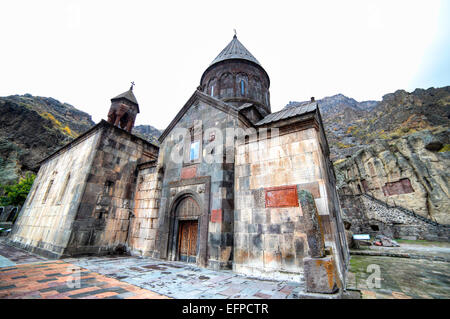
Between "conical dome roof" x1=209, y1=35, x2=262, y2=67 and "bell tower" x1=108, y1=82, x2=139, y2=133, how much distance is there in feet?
19.9

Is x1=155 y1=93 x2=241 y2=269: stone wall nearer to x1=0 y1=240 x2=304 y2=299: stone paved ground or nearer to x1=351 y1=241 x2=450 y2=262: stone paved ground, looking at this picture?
x1=0 y1=240 x2=304 y2=299: stone paved ground

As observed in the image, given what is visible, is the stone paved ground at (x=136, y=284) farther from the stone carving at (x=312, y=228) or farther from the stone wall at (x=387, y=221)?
the stone wall at (x=387, y=221)

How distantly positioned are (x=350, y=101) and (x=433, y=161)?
75019mm

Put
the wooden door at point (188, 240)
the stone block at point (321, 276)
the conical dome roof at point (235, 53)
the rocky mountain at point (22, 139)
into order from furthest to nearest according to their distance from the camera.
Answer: the rocky mountain at point (22, 139) < the conical dome roof at point (235, 53) < the wooden door at point (188, 240) < the stone block at point (321, 276)

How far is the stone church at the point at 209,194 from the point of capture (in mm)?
4867

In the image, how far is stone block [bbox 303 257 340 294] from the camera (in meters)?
3.06

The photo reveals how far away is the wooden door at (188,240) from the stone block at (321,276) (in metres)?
4.64

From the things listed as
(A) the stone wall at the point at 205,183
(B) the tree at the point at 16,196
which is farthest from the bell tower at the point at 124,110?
(B) the tree at the point at 16,196

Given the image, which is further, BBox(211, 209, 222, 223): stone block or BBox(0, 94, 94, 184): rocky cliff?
BBox(0, 94, 94, 184): rocky cliff

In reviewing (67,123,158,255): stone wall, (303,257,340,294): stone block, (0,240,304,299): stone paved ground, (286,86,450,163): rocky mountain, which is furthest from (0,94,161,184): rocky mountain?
(286,86,450,163): rocky mountain

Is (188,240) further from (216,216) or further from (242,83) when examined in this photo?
(242,83)

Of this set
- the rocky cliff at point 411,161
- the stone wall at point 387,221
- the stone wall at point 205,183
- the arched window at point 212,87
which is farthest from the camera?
the rocky cliff at point 411,161
